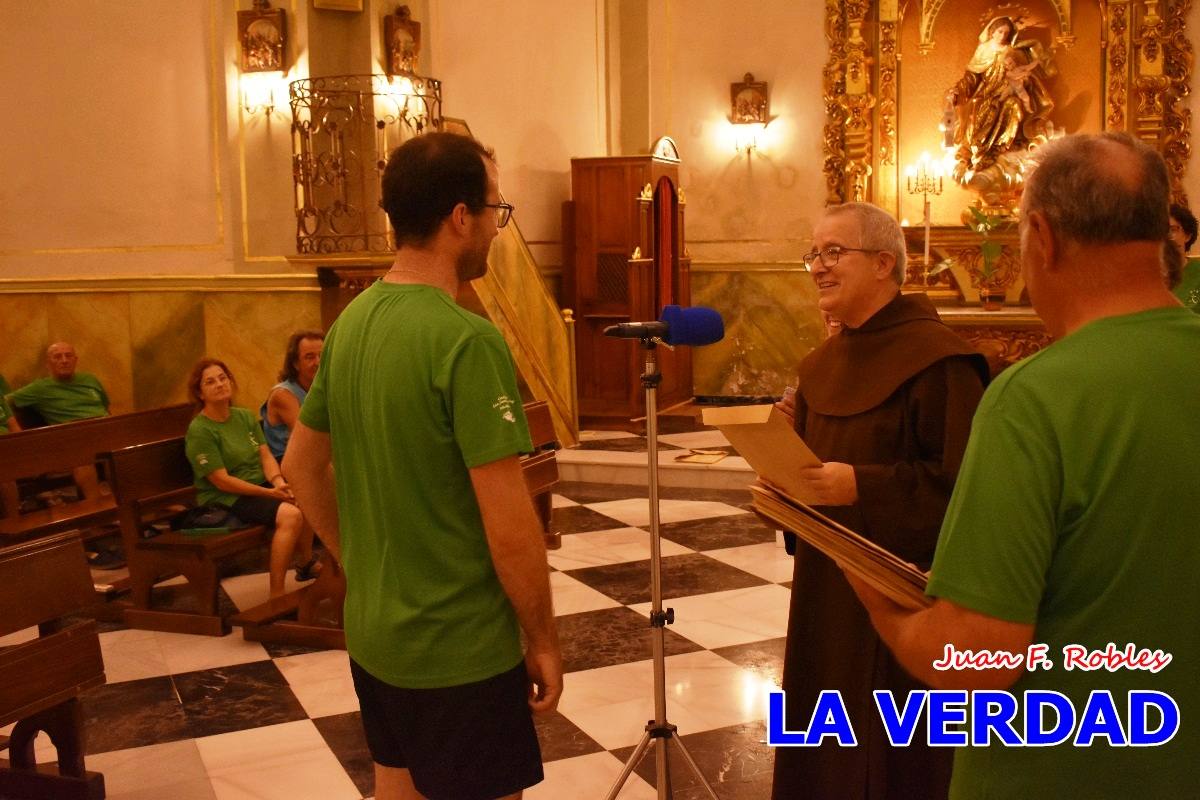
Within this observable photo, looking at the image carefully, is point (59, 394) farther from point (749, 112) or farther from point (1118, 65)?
point (1118, 65)

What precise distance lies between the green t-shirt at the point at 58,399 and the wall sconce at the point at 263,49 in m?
2.64

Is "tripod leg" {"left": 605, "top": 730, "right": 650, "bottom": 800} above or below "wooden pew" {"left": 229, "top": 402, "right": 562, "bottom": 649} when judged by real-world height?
above

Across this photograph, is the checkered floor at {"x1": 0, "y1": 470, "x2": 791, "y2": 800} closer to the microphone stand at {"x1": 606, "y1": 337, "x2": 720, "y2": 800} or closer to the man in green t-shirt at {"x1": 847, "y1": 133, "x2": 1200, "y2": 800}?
the microphone stand at {"x1": 606, "y1": 337, "x2": 720, "y2": 800}

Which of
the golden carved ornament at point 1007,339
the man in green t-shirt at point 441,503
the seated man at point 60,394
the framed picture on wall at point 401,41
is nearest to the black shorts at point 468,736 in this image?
the man in green t-shirt at point 441,503

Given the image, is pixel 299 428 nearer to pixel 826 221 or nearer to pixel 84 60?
pixel 826 221

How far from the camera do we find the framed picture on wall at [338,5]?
912cm

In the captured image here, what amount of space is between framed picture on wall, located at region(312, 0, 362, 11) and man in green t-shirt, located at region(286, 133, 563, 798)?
759 centimetres

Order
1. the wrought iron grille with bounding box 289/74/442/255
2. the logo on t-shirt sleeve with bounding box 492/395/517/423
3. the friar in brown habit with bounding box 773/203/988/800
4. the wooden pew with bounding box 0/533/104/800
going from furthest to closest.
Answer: the wrought iron grille with bounding box 289/74/442/255
the wooden pew with bounding box 0/533/104/800
the friar in brown habit with bounding box 773/203/988/800
the logo on t-shirt sleeve with bounding box 492/395/517/423

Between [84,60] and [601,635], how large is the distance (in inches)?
287

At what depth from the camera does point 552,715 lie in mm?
4375

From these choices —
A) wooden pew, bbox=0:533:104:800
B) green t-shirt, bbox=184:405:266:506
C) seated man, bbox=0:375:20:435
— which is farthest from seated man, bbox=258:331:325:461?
seated man, bbox=0:375:20:435

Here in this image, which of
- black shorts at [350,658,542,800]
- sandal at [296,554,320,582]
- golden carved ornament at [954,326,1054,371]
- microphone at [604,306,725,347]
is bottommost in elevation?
sandal at [296,554,320,582]

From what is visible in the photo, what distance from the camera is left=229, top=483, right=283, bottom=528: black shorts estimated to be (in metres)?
5.88

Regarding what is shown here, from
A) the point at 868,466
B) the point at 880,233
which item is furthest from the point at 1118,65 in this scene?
the point at 868,466
